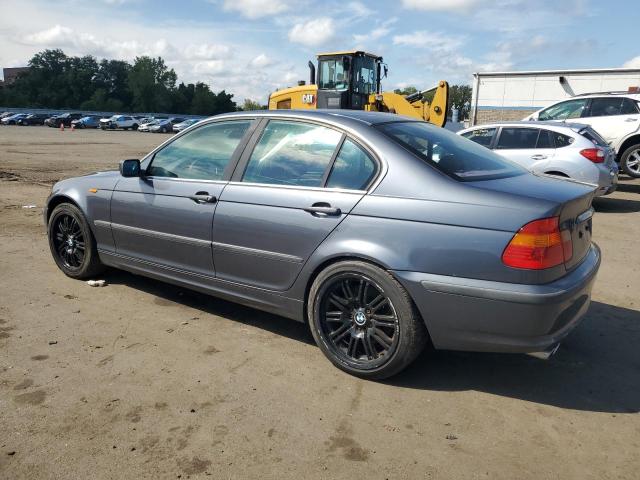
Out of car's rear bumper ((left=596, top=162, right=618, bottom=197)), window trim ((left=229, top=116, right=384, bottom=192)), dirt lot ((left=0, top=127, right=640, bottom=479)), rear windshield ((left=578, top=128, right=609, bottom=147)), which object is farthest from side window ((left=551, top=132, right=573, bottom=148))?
window trim ((left=229, top=116, right=384, bottom=192))

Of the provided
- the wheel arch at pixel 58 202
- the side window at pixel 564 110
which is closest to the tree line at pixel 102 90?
the side window at pixel 564 110

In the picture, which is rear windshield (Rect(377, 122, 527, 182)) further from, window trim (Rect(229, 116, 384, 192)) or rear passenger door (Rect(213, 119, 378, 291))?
rear passenger door (Rect(213, 119, 378, 291))

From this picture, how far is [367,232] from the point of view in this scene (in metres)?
3.18

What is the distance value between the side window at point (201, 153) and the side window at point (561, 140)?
6.73 metres

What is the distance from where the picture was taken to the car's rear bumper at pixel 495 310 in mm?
2820

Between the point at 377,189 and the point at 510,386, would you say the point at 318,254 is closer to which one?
the point at 377,189

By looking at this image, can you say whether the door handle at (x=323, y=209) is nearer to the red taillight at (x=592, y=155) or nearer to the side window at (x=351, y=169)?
the side window at (x=351, y=169)

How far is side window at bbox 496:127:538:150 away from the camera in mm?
9172

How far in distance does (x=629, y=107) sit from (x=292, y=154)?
11.0 meters

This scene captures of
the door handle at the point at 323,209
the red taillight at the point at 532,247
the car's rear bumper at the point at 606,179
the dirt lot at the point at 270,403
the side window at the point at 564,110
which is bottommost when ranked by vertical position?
the dirt lot at the point at 270,403

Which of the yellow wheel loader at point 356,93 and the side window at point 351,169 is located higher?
the yellow wheel loader at point 356,93

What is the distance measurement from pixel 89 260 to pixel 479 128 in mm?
7130

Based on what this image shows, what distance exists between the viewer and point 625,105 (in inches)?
470

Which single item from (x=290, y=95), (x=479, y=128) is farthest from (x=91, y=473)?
(x=290, y=95)
